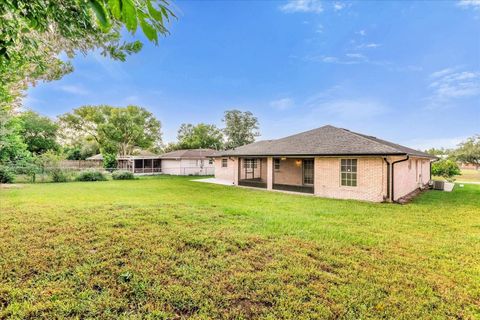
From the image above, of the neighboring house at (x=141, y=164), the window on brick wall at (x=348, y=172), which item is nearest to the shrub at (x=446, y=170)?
the window on brick wall at (x=348, y=172)

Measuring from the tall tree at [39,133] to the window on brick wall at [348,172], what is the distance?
4509cm

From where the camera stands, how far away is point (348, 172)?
444 inches

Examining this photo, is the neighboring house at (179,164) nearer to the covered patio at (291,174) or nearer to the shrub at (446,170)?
the covered patio at (291,174)

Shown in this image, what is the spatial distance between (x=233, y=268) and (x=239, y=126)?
121 ft

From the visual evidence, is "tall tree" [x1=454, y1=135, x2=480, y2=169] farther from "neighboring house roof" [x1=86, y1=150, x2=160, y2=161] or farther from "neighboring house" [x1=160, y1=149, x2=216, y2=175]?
"neighboring house roof" [x1=86, y1=150, x2=160, y2=161]

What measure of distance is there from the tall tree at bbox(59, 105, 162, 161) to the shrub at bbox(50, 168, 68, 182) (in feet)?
38.9

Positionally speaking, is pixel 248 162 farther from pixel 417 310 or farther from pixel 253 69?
pixel 417 310

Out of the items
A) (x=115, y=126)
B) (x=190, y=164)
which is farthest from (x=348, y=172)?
(x=115, y=126)

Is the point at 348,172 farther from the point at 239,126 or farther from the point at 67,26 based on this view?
the point at 239,126

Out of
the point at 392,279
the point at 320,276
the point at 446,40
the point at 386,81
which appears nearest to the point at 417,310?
the point at 392,279

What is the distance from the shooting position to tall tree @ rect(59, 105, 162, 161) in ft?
105

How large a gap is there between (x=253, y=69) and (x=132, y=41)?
62.1 feet

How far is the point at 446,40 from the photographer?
14.6 m

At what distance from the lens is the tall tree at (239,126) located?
39.5 metres
